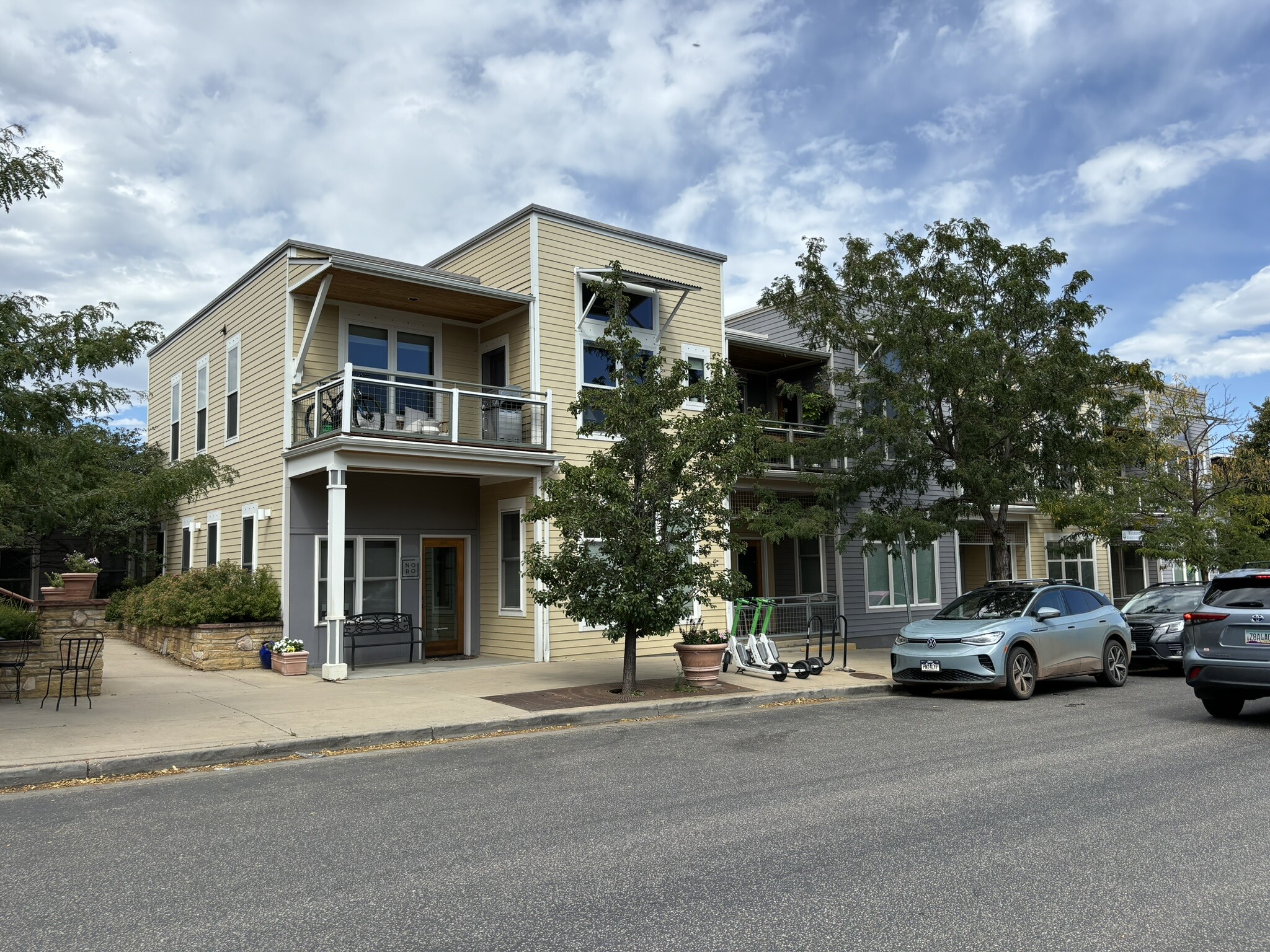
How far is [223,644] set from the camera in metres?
15.9

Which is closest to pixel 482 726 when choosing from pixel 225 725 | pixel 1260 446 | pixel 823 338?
pixel 225 725

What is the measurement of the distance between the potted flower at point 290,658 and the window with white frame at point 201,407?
23.7 feet

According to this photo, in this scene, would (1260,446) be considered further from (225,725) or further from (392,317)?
(225,725)

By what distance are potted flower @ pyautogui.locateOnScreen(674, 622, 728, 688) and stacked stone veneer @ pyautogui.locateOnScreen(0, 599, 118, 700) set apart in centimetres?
752

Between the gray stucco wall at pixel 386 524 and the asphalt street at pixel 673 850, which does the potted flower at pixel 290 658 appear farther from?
the asphalt street at pixel 673 850

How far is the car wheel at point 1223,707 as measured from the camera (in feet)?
35.0

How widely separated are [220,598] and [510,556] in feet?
16.2

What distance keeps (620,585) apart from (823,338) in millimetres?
8625

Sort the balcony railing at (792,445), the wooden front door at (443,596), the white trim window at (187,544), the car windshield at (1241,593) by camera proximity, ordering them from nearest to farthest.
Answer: the car windshield at (1241,593) → the wooden front door at (443,596) → the balcony railing at (792,445) → the white trim window at (187,544)

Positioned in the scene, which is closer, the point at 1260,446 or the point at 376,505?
the point at 376,505

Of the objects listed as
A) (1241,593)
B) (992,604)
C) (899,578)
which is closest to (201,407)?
(899,578)

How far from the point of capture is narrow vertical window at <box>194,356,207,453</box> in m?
21.2

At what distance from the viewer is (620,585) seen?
1260cm

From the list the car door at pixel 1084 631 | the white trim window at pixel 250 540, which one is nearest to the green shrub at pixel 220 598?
the white trim window at pixel 250 540
